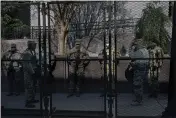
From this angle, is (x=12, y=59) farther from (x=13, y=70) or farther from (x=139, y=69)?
(x=139, y=69)

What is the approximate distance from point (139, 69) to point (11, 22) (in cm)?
238

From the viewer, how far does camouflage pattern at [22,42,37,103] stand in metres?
5.79

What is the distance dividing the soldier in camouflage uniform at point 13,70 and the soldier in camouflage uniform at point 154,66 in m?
2.30

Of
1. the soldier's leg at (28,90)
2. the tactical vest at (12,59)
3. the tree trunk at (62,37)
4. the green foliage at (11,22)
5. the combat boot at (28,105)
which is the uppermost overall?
the green foliage at (11,22)

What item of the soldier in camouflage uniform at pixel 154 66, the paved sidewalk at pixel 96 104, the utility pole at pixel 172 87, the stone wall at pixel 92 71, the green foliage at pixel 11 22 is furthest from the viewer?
the stone wall at pixel 92 71

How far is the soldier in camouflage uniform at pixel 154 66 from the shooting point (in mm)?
5723

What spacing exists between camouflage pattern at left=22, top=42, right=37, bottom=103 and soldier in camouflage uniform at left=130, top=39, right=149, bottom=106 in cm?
172

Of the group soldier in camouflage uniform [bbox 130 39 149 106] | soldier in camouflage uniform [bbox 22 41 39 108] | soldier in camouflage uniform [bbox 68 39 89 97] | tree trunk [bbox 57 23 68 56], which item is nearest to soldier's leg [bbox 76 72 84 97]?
soldier in camouflage uniform [bbox 68 39 89 97]

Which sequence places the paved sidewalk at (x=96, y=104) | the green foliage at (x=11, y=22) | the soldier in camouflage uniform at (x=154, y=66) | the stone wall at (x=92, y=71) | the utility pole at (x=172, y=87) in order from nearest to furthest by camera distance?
the utility pole at (x=172, y=87), the green foliage at (x=11, y=22), the soldier in camouflage uniform at (x=154, y=66), the paved sidewalk at (x=96, y=104), the stone wall at (x=92, y=71)

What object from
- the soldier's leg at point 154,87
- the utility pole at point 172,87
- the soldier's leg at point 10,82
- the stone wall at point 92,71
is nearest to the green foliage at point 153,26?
the utility pole at point 172,87

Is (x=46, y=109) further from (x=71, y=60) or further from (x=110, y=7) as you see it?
(x=110, y=7)

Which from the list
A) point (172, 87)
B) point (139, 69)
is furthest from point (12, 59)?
point (172, 87)

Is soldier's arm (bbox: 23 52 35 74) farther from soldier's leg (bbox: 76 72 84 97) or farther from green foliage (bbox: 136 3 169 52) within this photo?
green foliage (bbox: 136 3 169 52)

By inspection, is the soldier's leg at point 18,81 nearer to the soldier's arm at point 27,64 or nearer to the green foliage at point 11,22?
the soldier's arm at point 27,64
